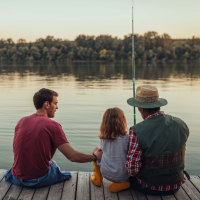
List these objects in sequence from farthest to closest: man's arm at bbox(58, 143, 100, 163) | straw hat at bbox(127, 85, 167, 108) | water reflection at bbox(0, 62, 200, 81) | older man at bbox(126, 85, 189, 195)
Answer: water reflection at bbox(0, 62, 200, 81)
man's arm at bbox(58, 143, 100, 163)
straw hat at bbox(127, 85, 167, 108)
older man at bbox(126, 85, 189, 195)

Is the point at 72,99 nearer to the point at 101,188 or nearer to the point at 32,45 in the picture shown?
the point at 101,188

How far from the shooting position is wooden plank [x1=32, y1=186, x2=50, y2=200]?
310 centimetres

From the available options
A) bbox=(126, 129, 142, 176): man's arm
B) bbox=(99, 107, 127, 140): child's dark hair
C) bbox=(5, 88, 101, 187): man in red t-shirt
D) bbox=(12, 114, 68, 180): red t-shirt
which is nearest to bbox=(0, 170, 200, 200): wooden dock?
bbox=(5, 88, 101, 187): man in red t-shirt

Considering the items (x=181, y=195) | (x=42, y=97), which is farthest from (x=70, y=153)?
(x=181, y=195)

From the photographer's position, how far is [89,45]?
112 metres

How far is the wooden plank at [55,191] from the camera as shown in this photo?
312 centimetres

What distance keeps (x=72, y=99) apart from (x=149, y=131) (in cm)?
1348

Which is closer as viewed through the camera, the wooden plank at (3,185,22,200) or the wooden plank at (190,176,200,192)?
the wooden plank at (3,185,22,200)

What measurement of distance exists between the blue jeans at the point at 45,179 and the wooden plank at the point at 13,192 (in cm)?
5

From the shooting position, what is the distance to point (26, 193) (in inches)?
126

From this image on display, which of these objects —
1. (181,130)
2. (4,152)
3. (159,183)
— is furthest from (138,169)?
(4,152)

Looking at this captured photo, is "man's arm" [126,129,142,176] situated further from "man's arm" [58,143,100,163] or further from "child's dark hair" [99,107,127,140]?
"man's arm" [58,143,100,163]

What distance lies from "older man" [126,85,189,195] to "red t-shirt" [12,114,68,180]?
2.79ft

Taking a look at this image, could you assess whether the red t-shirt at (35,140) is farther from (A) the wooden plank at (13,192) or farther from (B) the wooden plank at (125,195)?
(B) the wooden plank at (125,195)
